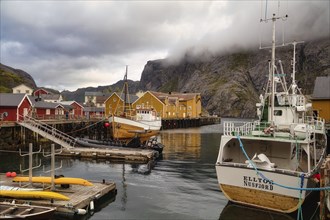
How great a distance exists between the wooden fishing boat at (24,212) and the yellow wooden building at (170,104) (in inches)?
2714

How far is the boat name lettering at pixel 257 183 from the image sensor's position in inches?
684

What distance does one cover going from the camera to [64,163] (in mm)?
33375

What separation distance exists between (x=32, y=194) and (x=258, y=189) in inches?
479

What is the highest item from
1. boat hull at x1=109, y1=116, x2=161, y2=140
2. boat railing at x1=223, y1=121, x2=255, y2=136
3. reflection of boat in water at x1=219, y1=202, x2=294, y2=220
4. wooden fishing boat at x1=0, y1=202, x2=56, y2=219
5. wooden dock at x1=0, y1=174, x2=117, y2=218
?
boat railing at x1=223, y1=121, x2=255, y2=136

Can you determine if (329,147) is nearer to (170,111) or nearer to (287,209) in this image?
(287,209)

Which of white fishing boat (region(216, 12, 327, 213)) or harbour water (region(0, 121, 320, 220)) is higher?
white fishing boat (region(216, 12, 327, 213))

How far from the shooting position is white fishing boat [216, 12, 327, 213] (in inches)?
671

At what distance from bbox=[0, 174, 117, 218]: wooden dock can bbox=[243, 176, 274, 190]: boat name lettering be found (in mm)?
8627

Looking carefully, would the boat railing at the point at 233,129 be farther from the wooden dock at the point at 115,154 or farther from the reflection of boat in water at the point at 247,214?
the wooden dock at the point at 115,154

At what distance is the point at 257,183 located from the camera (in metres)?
17.7

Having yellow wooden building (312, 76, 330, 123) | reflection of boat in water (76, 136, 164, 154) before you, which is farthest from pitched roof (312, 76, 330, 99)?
reflection of boat in water (76, 136, 164, 154)

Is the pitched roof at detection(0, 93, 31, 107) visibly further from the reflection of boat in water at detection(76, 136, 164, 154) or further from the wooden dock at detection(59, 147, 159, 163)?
the wooden dock at detection(59, 147, 159, 163)

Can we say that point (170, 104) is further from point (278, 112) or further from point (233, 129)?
point (233, 129)

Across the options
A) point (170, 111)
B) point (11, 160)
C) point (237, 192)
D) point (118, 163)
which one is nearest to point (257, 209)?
point (237, 192)
